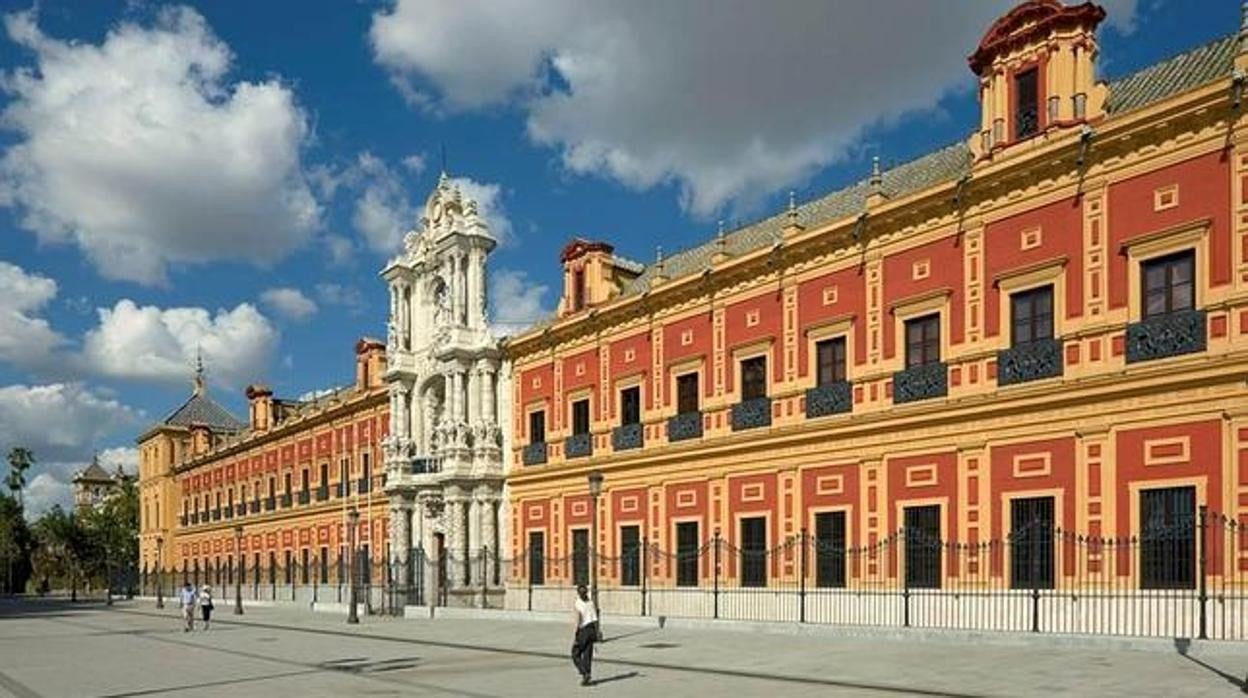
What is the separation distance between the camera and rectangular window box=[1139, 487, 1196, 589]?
16859mm

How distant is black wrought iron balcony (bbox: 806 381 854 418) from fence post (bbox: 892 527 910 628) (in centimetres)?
301

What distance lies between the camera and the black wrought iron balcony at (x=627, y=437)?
95.2ft

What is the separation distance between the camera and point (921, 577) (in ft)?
69.1

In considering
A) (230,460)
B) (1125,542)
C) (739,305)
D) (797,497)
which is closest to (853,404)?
(797,497)

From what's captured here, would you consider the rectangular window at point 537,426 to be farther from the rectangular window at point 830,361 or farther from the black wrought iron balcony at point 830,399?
the rectangular window at point 830,361

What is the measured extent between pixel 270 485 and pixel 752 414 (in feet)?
118

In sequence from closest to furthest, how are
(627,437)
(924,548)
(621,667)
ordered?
1. (621,667)
2. (924,548)
3. (627,437)

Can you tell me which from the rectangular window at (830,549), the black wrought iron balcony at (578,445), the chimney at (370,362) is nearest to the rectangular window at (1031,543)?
the rectangular window at (830,549)

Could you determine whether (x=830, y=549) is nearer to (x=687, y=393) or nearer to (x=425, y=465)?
(x=687, y=393)

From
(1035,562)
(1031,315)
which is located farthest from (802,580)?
(1031,315)

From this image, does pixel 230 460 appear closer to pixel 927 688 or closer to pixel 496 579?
pixel 496 579

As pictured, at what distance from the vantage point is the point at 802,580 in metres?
22.0

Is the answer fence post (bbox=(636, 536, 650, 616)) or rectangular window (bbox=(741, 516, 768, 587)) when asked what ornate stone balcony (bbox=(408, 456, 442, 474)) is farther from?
rectangular window (bbox=(741, 516, 768, 587))

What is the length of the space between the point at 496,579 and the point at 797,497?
13281mm
